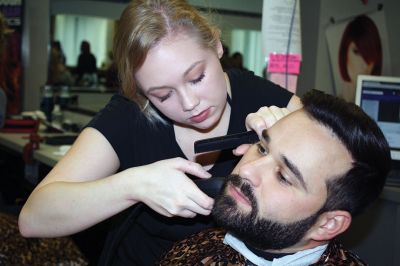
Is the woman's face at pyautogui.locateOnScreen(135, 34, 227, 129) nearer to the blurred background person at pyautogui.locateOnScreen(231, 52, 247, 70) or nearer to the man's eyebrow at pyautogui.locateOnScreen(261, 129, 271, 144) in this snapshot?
the man's eyebrow at pyautogui.locateOnScreen(261, 129, 271, 144)

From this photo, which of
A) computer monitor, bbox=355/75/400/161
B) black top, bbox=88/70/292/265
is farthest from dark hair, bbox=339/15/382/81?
black top, bbox=88/70/292/265

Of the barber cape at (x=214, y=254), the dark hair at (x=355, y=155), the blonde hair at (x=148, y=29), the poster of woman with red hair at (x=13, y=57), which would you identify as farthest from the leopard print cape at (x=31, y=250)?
the poster of woman with red hair at (x=13, y=57)

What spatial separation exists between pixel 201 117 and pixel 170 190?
0.29 metres

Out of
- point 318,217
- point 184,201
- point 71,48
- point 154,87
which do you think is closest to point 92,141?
point 154,87

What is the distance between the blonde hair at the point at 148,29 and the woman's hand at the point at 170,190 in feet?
0.98

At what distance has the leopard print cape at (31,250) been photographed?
6.84ft

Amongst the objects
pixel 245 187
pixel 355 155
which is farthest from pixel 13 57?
pixel 355 155

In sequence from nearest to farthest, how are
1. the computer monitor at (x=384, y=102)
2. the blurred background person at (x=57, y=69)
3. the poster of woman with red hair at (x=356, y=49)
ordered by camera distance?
the computer monitor at (x=384, y=102) → the poster of woman with red hair at (x=356, y=49) → the blurred background person at (x=57, y=69)

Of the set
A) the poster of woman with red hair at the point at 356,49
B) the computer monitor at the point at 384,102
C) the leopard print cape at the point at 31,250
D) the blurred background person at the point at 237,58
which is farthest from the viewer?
the blurred background person at the point at 237,58

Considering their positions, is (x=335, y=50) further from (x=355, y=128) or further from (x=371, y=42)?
(x=355, y=128)

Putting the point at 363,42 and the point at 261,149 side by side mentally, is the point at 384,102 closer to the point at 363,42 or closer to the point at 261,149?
the point at 363,42

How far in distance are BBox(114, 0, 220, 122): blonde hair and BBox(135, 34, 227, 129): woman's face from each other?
2cm

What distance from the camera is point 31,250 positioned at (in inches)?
85.1

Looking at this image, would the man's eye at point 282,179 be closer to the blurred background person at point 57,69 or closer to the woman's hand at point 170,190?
the woman's hand at point 170,190
